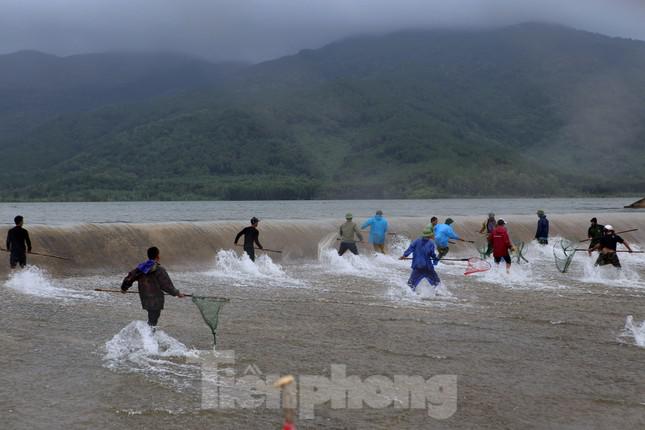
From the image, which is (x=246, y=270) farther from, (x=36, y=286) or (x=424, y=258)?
(x=424, y=258)

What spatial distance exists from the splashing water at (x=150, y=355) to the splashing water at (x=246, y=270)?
8.87 m

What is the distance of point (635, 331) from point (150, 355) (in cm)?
846

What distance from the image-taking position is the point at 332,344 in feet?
41.8

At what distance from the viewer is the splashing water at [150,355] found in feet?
35.0

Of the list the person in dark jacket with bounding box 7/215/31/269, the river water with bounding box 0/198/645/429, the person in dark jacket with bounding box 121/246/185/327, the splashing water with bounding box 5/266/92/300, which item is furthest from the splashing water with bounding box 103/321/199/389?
the person in dark jacket with bounding box 7/215/31/269

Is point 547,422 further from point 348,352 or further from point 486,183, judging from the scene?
point 486,183

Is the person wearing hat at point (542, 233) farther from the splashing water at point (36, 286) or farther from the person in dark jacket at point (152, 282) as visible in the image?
the person in dark jacket at point (152, 282)

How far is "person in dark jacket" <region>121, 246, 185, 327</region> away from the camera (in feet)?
39.1

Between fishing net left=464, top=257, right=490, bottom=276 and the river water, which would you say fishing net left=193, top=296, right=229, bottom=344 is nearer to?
the river water

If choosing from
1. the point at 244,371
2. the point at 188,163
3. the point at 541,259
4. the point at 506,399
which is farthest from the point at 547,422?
the point at 188,163

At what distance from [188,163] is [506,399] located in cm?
18068

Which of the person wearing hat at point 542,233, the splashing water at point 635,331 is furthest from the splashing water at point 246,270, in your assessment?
the person wearing hat at point 542,233

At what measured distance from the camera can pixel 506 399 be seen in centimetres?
992

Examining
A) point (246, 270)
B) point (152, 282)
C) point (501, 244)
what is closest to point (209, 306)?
point (152, 282)
